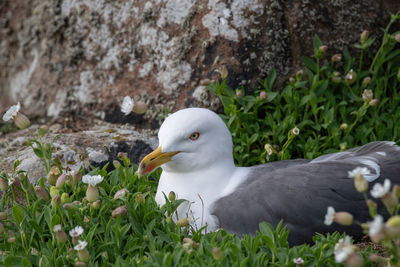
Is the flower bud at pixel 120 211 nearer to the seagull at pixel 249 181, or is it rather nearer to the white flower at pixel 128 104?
the seagull at pixel 249 181

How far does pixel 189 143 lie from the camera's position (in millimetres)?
3104

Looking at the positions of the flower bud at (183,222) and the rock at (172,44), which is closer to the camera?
the flower bud at (183,222)

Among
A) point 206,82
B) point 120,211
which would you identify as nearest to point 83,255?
point 120,211

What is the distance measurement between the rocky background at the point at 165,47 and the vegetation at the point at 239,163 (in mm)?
199

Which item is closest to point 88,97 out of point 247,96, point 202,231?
point 247,96

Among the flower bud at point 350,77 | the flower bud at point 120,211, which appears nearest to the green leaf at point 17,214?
the flower bud at point 120,211

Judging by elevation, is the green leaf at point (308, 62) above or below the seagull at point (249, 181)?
above

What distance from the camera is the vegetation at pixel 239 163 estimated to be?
2395 mm

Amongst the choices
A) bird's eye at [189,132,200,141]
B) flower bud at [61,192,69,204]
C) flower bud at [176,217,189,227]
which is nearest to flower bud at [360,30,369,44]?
bird's eye at [189,132,200,141]

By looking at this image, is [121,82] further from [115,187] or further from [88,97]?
[115,187]

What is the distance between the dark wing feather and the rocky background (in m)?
1.24

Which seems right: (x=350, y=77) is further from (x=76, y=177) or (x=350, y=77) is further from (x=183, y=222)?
(x=76, y=177)

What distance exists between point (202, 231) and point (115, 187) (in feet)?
2.07

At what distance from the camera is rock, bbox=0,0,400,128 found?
415 centimetres
